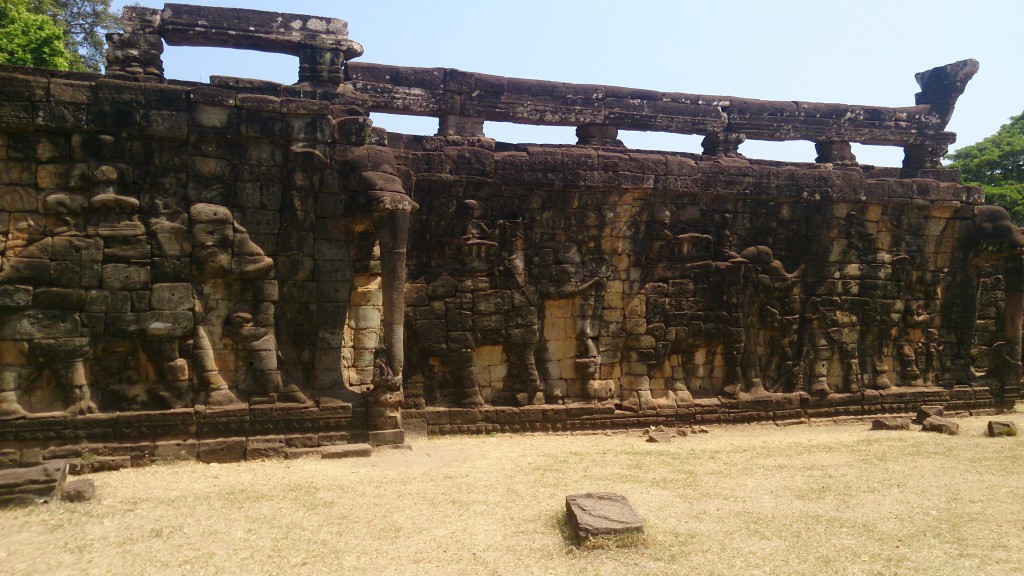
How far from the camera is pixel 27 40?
13797 mm

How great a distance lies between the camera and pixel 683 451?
32.0ft

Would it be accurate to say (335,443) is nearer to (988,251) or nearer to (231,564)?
(231,564)

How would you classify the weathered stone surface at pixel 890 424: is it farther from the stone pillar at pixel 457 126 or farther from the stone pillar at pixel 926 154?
the stone pillar at pixel 457 126

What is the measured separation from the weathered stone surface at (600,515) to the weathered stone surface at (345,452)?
2.88 m

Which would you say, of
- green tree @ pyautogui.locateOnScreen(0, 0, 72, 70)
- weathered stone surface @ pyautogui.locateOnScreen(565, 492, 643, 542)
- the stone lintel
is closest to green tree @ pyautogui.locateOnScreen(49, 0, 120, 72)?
green tree @ pyautogui.locateOnScreen(0, 0, 72, 70)

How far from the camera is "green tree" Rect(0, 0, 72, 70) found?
13664 millimetres

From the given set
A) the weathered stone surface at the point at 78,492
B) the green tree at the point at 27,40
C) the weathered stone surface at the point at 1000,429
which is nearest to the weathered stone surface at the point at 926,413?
the weathered stone surface at the point at 1000,429

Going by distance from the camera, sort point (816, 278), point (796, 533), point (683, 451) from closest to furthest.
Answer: point (796, 533)
point (683, 451)
point (816, 278)

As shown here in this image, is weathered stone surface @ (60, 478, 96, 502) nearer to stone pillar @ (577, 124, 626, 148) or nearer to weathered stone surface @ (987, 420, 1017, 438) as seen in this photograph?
stone pillar @ (577, 124, 626, 148)

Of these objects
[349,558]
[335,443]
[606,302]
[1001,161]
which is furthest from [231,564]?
[1001,161]

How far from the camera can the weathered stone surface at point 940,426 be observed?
438 inches

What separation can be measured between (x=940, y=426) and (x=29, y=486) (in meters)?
11.9

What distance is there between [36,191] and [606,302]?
7.46 m

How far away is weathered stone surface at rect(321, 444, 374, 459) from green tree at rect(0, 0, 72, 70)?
33.7ft
